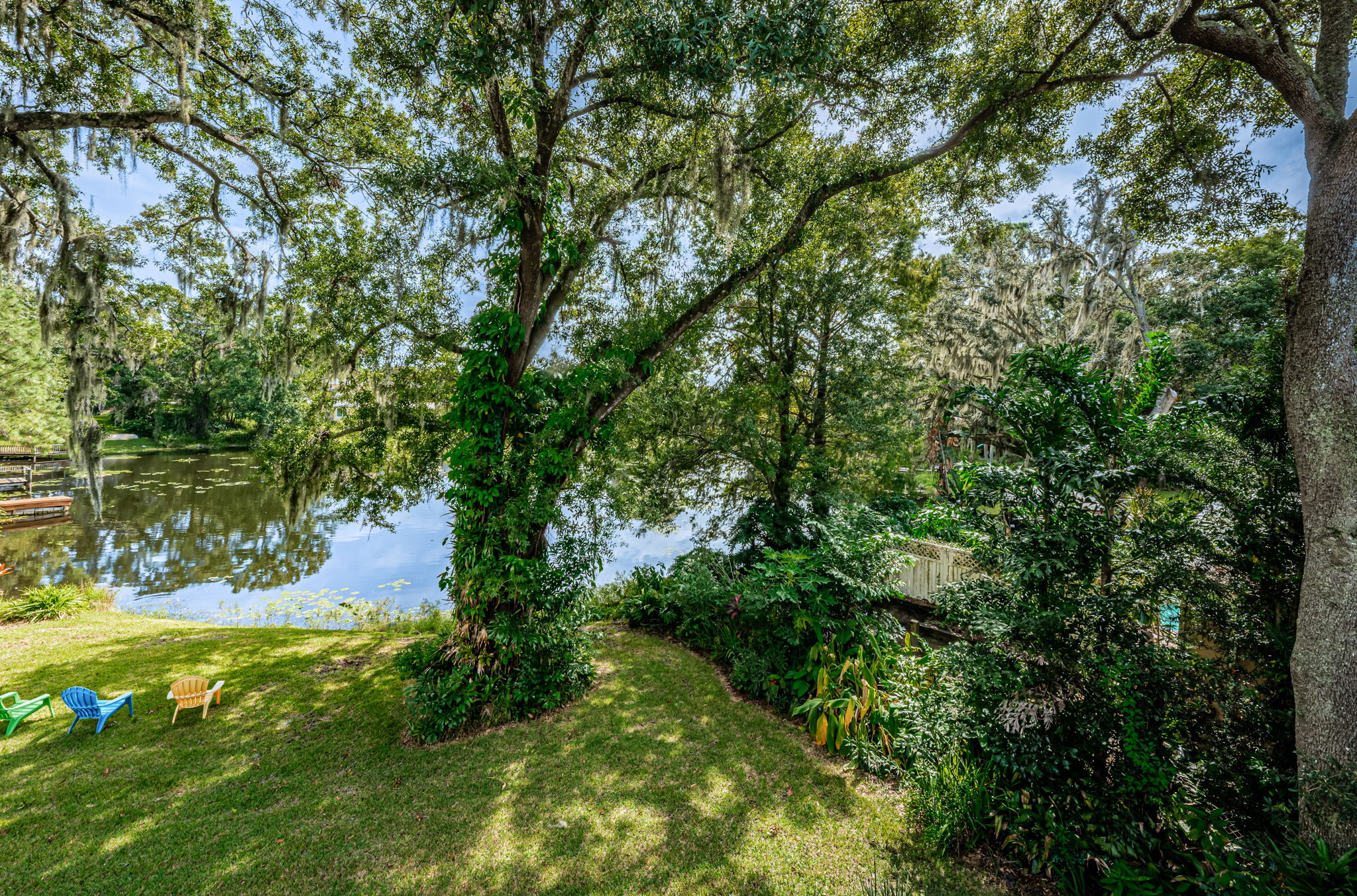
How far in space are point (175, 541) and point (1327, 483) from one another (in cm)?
2247

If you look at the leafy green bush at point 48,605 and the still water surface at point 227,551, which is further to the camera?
the still water surface at point 227,551

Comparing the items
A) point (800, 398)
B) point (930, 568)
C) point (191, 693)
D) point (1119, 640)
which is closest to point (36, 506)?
point (191, 693)

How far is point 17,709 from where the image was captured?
186 inches

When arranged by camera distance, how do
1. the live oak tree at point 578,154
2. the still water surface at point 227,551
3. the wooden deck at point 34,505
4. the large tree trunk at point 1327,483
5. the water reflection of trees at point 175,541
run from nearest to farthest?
the large tree trunk at point 1327,483
the live oak tree at point 578,154
the still water surface at point 227,551
the water reflection of trees at point 175,541
the wooden deck at point 34,505

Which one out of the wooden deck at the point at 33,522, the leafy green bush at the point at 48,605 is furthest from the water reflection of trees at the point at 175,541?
the leafy green bush at the point at 48,605

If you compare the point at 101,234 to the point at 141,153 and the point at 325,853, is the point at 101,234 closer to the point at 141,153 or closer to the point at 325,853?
the point at 141,153

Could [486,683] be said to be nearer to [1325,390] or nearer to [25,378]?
[1325,390]

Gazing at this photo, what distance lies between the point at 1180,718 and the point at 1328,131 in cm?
380

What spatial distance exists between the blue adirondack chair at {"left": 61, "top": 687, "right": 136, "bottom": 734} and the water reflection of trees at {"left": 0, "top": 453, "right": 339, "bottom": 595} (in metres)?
2.81

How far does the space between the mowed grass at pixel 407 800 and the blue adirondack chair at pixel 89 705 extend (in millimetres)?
161

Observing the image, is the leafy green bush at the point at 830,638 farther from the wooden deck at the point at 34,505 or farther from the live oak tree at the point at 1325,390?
the wooden deck at the point at 34,505

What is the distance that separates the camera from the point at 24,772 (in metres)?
4.11

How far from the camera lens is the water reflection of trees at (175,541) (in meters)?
11.5

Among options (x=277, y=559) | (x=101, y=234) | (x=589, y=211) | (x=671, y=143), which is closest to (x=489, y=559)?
(x=589, y=211)
